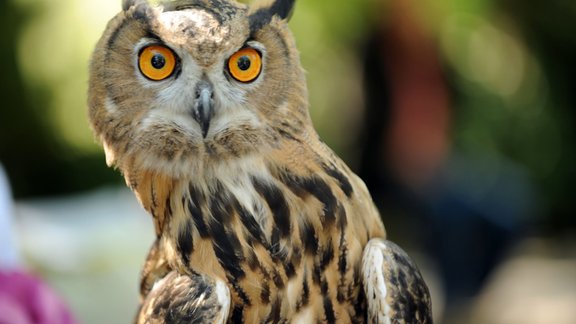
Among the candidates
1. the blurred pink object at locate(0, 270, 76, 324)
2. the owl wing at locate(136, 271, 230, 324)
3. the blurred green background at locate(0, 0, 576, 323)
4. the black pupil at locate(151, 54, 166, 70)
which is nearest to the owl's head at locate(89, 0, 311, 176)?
the black pupil at locate(151, 54, 166, 70)

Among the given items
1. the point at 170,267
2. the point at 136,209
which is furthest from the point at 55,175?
the point at 170,267

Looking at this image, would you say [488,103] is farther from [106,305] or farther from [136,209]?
[106,305]

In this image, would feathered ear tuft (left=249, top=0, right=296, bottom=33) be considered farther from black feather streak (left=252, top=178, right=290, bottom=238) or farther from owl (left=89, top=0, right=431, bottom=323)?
black feather streak (left=252, top=178, right=290, bottom=238)

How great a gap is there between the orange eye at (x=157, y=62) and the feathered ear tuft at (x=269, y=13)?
19 centimetres

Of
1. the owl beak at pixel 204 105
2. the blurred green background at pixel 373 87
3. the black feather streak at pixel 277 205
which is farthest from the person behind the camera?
the blurred green background at pixel 373 87

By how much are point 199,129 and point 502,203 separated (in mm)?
3833

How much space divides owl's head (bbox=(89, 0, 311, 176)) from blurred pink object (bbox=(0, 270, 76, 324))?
781 mm

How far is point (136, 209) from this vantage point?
5.30 metres

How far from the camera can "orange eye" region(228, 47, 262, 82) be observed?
1.89 metres

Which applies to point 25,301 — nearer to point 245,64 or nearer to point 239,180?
point 239,180

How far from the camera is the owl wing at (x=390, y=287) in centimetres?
197

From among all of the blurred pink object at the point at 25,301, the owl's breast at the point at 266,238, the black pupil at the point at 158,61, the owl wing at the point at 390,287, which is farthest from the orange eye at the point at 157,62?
the blurred pink object at the point at 25,301

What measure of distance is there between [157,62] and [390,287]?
0.72 meters

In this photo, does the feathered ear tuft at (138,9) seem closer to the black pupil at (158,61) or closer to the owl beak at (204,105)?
the black pupil at (158,61)
